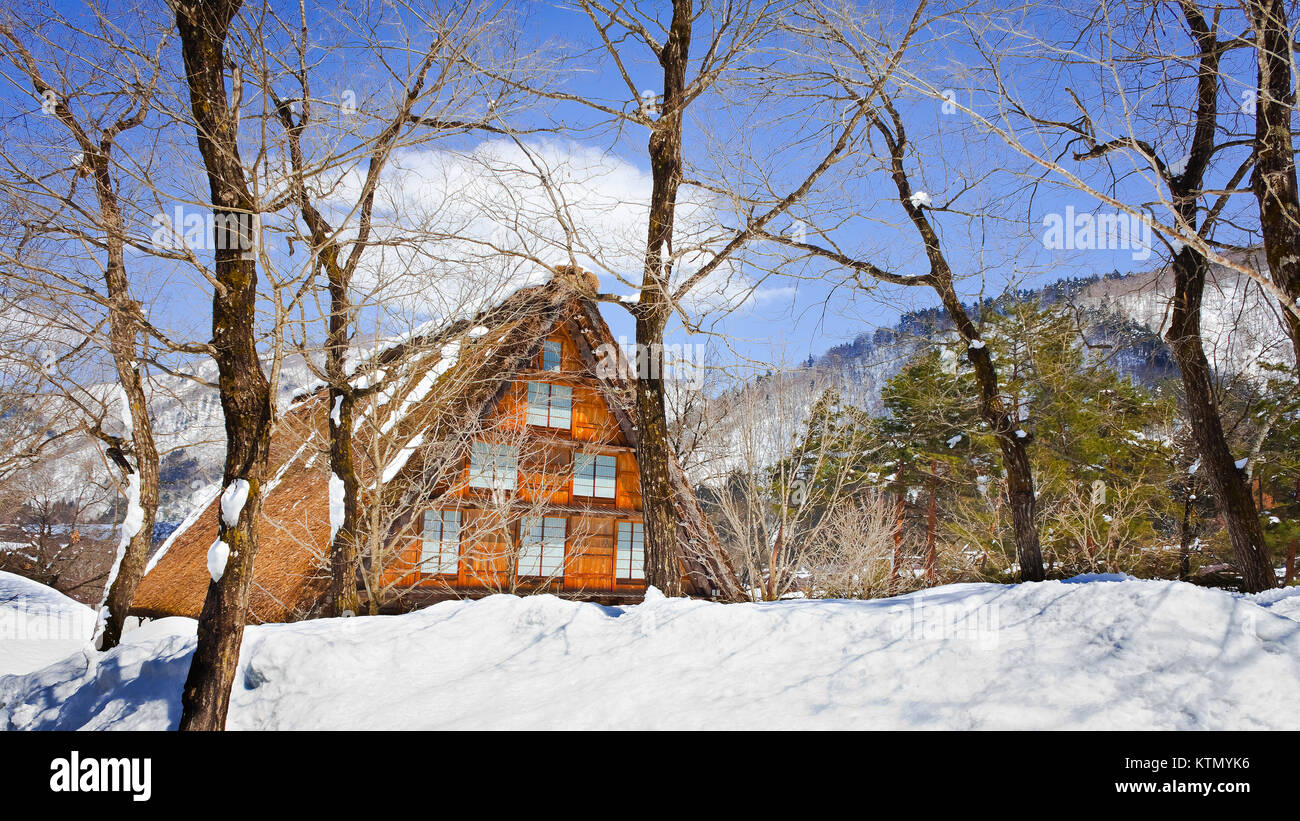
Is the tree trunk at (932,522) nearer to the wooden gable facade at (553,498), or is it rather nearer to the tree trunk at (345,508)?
the wooden gable facade at (553,498)

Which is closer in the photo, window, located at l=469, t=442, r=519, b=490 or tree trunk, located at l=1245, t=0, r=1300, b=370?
tree trunk, located at l=1245, t=0, r=1300, b=370

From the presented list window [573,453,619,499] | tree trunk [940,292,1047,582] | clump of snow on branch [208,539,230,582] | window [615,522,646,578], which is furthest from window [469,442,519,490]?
tree trunk [940,292,1047,582]

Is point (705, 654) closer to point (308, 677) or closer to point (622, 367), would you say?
point (308, 677)

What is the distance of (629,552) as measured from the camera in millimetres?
16688

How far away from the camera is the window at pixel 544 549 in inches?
605

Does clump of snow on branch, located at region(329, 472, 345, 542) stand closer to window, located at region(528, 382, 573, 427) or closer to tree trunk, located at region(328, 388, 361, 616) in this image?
tree trunk, located at region(328, 388, 361, 616)

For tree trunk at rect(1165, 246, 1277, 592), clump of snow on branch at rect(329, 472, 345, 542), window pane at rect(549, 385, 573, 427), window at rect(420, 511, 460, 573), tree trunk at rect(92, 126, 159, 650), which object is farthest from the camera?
window pane at rect(549, 385, 573, 427)

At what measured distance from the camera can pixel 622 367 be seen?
15.5 meters

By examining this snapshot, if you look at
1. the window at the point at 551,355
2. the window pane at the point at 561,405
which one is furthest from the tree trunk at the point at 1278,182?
the window at the point at 551,355

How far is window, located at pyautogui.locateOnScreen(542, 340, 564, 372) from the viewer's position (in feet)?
53.2

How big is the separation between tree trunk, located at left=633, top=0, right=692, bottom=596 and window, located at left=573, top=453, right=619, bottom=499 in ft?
27.5

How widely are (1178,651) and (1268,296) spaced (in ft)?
19.5

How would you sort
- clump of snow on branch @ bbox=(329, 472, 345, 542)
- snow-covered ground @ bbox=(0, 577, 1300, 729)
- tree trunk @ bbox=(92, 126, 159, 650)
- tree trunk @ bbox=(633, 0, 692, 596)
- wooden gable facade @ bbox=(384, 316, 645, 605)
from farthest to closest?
wooden gable facade @ bbox=(384, 316, 645, 605) → clump of snow on branch @ bbox=(329, 472, 345, 542) → tree trunk @ bbox=(92, 126, 159, 650) → tree trunk @ bbox=(633, 0, 692, 596) → snow-covered ground @ bbox=(0, 577, 1300, 729)

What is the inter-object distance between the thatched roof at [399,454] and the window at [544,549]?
274cm
